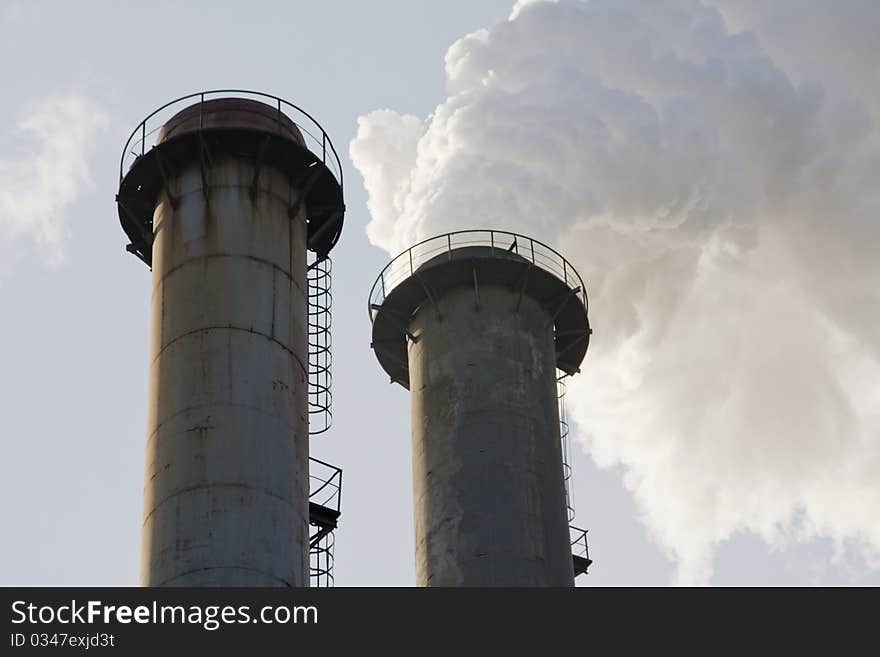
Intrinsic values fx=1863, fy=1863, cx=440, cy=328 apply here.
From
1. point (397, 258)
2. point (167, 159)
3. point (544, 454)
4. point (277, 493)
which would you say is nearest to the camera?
point (277, 493)

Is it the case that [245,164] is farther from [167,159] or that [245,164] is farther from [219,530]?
[219,530]

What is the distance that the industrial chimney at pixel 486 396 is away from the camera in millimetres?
35781

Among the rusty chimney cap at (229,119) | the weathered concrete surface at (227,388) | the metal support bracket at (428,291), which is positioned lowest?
the weathered concrete surface at (227,388)

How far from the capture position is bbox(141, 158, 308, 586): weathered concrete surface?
30.2 m

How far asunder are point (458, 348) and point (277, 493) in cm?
794

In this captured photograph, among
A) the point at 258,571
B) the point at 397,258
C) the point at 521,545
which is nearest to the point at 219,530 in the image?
the point at 258,571

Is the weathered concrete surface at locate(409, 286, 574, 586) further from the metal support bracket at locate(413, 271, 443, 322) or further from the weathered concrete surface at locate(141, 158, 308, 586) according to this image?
the weathered concrete surface at locate(141, 158, 308, 586)

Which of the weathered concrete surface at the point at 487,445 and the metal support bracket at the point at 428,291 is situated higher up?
the metal support bracket at the point at 428,291

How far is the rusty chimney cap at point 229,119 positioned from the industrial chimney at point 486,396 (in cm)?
506

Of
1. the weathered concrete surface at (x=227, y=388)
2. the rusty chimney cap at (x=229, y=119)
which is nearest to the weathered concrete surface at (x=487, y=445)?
the weathered concrete surface at (x=227, y=388)

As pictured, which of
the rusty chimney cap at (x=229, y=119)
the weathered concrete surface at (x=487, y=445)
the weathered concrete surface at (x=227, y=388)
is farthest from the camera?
the weathered concrete surface at (x=487, y=445)

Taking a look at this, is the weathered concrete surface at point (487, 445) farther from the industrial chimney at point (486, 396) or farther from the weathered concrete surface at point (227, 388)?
the weathered concrete surface at point (227, 388)

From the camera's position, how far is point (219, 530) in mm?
30078

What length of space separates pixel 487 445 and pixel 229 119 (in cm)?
807
